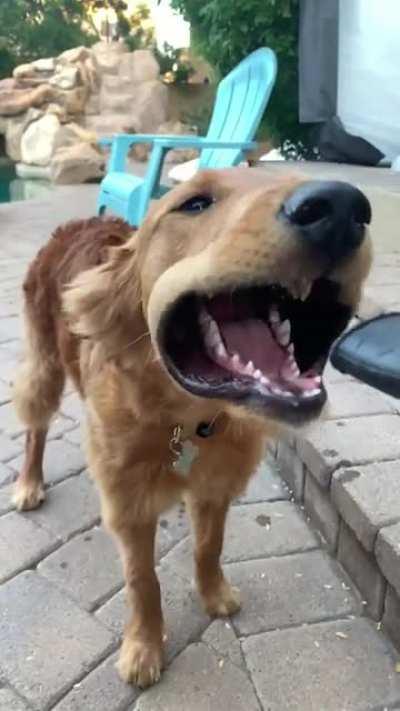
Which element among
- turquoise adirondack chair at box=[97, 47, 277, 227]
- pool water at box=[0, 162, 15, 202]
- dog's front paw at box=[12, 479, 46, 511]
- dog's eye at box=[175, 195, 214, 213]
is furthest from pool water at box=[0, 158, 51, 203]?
dog's eye at box=[175, 195, 214, 213]

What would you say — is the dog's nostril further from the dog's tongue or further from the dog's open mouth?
the dog's tongue

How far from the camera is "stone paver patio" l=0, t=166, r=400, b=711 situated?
6.56 ft

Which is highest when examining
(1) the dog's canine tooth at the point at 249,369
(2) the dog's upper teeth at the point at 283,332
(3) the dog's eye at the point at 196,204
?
(3) the dog's eye at the point at 196,204

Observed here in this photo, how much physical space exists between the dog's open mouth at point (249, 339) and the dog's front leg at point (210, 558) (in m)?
0.74

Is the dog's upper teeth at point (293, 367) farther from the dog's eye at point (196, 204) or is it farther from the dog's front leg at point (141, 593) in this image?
the dog's front leg at point (141, 593)

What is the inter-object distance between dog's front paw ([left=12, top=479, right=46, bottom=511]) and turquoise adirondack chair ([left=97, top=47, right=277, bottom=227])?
109 inches

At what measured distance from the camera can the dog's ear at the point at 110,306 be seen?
5.77ft

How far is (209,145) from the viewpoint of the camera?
5.36 metres

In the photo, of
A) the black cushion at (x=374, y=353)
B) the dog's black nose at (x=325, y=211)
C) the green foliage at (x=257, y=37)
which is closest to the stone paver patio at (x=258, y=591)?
the black cushion at (x=374, y=353)

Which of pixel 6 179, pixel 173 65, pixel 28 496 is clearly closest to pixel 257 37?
pixel 28 496

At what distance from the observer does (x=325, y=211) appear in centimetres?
130

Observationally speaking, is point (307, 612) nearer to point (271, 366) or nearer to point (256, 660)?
point (256, 660)

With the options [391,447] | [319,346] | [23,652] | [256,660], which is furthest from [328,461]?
[23,652]

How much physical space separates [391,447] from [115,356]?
1.21 m
